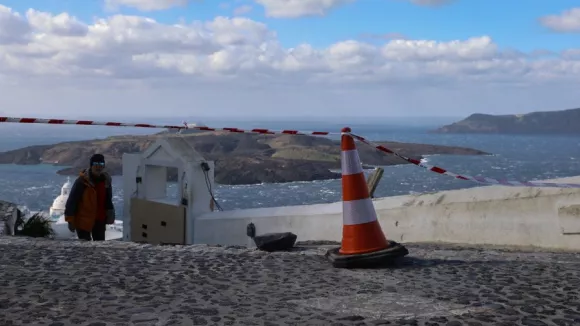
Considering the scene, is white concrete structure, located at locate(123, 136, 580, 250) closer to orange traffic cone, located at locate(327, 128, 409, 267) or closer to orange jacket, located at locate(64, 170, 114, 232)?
orange traffic cone, located at locate(327, 128, 409, 267)

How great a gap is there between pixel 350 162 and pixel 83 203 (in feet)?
13.6

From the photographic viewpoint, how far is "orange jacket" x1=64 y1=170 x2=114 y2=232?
813 centimetres

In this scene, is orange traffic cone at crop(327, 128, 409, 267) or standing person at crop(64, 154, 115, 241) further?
standing person at crop(64, 154, 115, 241)

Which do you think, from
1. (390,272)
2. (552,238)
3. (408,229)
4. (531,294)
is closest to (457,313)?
(531,294)

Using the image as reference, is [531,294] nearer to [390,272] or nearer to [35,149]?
[390,272]

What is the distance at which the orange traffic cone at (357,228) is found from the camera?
528 cm

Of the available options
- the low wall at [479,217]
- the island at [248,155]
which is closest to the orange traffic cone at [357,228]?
the low wall at [479,217]

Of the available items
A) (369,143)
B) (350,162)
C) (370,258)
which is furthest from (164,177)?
(370,258)

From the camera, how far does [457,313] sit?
384cm

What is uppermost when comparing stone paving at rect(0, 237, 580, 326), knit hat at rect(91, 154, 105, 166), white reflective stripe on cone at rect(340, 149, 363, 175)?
white reflective stripe on cone at rect(340, 149, 363, 175)

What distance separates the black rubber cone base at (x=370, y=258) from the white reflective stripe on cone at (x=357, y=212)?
13.1 inches

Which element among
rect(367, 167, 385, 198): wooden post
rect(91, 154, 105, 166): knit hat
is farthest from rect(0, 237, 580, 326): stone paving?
rect(367, 167, 385, 198): wooden post

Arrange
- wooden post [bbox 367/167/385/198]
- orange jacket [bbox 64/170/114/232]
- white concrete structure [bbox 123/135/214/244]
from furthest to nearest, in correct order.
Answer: white concrete structure [bbox 123/135/214/244] < wooden post [bbox 367/167/385/198] < orange jacket [bbox 64/170/114/232]

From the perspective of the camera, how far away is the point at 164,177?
13.6 m
